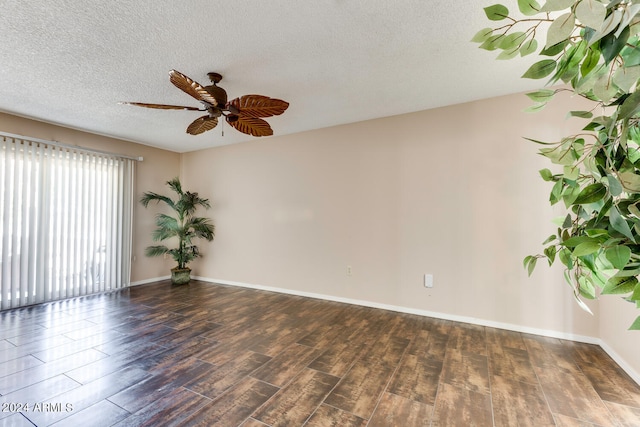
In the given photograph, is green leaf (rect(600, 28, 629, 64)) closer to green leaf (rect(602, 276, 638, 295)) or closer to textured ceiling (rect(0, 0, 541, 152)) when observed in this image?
green leaf (rect(602, 276, 638, 295))

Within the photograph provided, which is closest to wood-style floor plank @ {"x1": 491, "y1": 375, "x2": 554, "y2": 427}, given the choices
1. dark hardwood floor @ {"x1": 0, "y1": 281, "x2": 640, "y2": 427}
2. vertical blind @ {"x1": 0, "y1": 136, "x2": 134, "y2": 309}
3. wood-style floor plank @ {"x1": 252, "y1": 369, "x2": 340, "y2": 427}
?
dark hardwood floor @ {"x1": 0, "y1": 281, "x2": 640, "y2": 427}

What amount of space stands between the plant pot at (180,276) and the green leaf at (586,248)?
5218 mm

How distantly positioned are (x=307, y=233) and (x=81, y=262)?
3.32 m

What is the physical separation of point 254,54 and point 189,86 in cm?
59

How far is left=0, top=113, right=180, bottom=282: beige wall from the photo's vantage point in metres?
3.86

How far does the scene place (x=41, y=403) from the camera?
67.0 inches

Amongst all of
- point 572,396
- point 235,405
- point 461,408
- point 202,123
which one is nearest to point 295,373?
point 235,405

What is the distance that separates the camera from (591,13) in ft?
1.20

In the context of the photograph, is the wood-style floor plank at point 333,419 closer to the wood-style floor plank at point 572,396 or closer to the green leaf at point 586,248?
the wood-style floor plank at point 572,396

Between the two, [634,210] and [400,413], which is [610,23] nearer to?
[634,210]

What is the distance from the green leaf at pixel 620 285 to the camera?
18.1 inches

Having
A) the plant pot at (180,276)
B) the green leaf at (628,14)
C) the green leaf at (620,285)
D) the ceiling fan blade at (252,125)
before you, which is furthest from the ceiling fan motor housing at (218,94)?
the plant pot at (180,276)

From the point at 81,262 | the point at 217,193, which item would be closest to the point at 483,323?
the point at 217,193

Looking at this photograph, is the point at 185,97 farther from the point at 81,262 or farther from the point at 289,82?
the point at 81,262
